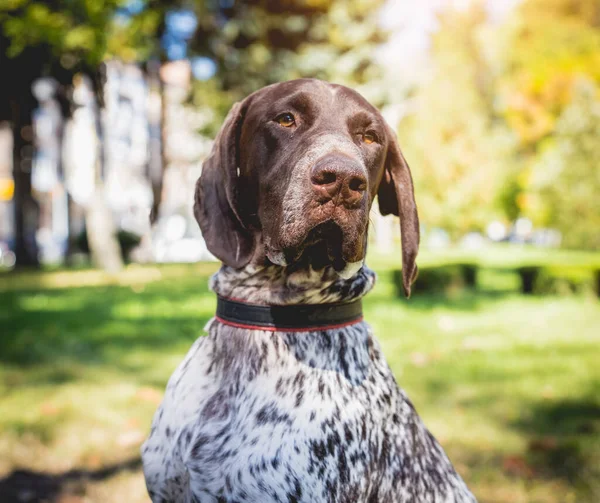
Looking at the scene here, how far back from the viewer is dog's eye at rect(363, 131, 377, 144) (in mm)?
2459

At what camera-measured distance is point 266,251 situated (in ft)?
7.47

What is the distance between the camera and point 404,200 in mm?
2520

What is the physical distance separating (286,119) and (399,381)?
400 centimetres

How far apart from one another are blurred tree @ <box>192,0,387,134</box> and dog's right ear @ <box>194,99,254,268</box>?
19.0m

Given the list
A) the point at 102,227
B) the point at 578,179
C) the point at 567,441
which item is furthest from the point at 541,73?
the point at 567,441

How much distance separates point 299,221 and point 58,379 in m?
4.41

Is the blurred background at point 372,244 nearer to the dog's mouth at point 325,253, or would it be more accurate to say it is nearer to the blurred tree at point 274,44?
the blurred tree at point 274,44

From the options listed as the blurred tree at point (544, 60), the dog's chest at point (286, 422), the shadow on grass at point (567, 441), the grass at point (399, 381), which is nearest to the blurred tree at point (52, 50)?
the grass at point (399, 381)

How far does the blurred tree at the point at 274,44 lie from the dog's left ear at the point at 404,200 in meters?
18.9

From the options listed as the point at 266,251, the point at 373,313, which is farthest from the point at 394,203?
the point at 373,313

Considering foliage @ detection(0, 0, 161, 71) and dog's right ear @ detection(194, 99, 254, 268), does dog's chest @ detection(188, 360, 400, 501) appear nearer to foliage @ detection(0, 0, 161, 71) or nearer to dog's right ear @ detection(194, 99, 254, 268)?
dog's right ear @ detection(194, 99, 254, 268)

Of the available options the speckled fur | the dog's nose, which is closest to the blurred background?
the speckled fur

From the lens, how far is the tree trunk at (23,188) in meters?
19.0

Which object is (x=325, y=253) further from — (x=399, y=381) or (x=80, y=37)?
(x=80, y=37)
